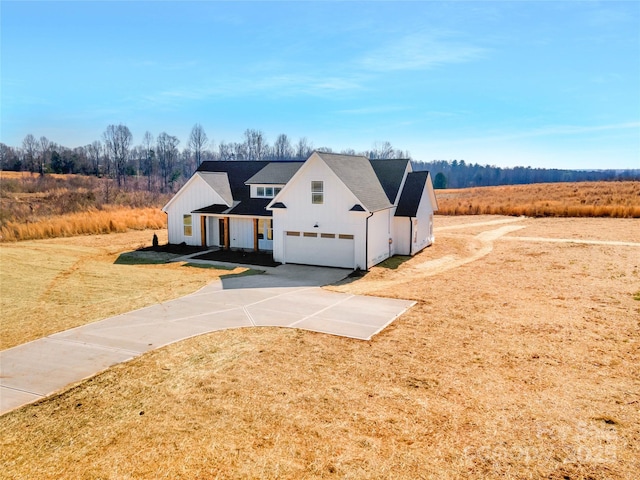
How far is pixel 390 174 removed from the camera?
28375 mm

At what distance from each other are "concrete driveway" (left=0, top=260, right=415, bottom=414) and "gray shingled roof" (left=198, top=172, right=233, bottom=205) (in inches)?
413

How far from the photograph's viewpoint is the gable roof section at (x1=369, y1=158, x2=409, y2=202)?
1071 inches

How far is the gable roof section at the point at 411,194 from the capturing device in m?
26.3

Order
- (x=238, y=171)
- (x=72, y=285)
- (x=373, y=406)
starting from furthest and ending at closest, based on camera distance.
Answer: (x=238, y=171), (x=72, y=285), (x=373, y=406)

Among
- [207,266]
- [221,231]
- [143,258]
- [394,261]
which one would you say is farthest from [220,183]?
[394,261]

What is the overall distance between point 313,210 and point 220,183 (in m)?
9.43

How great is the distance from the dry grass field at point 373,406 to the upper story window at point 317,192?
970 cm

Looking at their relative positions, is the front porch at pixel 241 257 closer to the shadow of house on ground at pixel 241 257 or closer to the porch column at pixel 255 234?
the shadow of house on ground at pixel 241 257

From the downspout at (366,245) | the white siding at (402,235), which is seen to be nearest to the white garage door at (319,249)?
the downspout at (366,245)

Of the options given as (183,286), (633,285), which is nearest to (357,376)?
(183,286)

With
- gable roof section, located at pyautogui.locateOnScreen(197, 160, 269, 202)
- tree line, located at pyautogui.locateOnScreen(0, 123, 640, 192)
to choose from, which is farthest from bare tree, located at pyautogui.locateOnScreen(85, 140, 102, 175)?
gable roof section, located at pyautogui.locateOnScreen(197, 160, 269, 202)

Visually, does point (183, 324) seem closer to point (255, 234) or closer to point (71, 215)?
point (255, 234)

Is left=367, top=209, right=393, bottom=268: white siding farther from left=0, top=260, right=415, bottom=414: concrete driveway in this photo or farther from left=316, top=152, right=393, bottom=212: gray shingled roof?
left=0, top=260, right=415, bottom=414: concrete driveway

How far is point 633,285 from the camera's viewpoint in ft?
59.2
